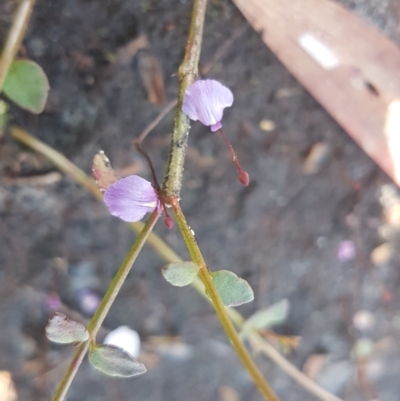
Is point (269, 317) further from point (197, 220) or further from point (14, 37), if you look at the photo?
point (14, 37)

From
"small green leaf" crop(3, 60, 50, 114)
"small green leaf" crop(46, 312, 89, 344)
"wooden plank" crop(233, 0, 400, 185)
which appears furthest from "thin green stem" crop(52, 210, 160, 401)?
"wooden plank" crop(233, 0, 400, 185)

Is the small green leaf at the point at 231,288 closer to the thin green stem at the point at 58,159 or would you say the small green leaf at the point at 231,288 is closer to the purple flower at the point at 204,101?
the purple flower at the point at 204,101

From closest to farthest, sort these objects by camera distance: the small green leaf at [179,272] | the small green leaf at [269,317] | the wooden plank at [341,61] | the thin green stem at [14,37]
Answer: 1. the small green leaf at [179,272]
2. the thin green stem at [14,37]
3. the wooden plank at [341,61]
4. the small green leaf at [269,317]

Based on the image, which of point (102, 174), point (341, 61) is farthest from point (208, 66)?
point (102, 174)

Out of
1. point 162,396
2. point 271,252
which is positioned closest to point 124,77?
point 271,252

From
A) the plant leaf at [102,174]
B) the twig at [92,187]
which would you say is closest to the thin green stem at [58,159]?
the twig at [92,187]

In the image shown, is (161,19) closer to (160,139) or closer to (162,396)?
(160,139)
